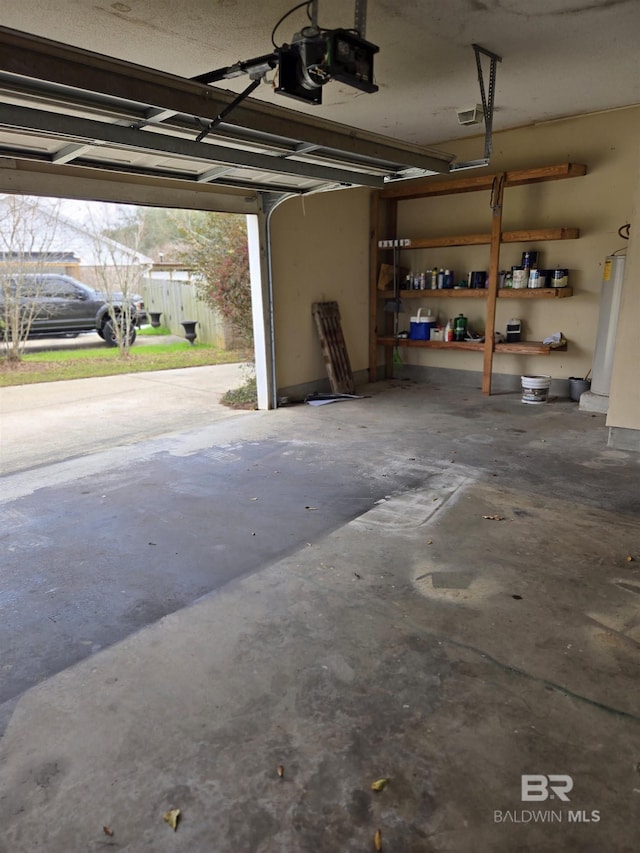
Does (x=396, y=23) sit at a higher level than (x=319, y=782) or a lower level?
higher

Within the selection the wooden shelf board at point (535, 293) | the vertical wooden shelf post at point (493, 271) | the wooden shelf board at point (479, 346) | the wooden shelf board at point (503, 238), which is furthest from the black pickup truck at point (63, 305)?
the wooden shelf board at point (535, 293)

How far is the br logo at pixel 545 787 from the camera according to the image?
1.60 meters

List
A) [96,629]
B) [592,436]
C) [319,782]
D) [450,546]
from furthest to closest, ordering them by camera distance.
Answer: [592,436]
[450,546]
[96,629]
[319,782]

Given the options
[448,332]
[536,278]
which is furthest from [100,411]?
[536,278]

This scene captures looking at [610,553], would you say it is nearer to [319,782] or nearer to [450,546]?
[450,546]

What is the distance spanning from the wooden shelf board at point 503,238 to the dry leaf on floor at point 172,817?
6356mm

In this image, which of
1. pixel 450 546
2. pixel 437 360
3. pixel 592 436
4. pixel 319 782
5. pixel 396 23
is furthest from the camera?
pixel 437 360

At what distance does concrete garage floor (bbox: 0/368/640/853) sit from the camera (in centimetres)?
156

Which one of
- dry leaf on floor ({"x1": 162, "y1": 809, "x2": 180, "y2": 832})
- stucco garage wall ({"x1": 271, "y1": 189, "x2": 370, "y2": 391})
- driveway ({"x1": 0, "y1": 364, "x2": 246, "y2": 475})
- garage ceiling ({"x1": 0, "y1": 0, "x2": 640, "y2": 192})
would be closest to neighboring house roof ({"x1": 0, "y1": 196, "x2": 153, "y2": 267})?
driveway ({"x1": 0, "y1": 364, "x2": 246, "y2": 475})

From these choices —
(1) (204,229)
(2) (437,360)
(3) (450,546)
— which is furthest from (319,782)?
(1) (204,229)

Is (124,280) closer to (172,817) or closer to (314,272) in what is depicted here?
(314,272)

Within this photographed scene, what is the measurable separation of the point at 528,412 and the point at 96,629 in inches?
197

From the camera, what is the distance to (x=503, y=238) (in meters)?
6.50

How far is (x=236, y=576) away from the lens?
2.84 meters
